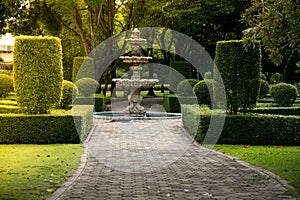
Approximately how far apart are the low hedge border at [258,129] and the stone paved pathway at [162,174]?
101cm

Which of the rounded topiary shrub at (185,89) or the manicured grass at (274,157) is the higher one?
the rounded topiary shrub at (185,89)

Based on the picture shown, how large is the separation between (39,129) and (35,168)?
4457mm

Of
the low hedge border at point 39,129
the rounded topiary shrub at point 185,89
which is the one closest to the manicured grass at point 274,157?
the low hedge border at point 39,129

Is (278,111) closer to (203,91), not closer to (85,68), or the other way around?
(203,91)

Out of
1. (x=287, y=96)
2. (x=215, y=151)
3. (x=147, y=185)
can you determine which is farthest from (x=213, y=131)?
(x=287, y=96)

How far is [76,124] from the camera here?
14844 millimetres

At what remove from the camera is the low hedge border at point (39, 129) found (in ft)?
48.6

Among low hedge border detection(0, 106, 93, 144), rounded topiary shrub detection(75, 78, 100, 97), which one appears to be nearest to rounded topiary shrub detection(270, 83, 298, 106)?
rounded topiary shrub detection(75, 78, 100, 97)

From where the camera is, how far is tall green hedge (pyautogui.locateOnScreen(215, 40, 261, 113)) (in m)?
15.0

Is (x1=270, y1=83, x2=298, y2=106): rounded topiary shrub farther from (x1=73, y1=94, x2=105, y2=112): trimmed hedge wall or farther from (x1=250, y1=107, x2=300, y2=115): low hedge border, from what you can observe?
(x1=73, y1=94, x2=105, y2=112): trimmed hedge wall

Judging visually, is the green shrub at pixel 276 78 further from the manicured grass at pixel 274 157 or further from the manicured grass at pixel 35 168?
the manicured grass at pixel 35 168

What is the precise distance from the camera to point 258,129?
48.0 feet

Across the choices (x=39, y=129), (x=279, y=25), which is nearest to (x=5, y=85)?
(x=39, y=129)

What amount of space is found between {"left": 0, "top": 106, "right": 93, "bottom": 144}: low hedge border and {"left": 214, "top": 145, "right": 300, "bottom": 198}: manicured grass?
438 centimetres
